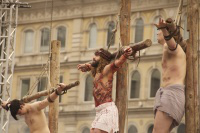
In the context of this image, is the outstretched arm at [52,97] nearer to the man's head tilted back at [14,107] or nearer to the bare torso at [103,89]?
the man's head tilted back at [14,107]

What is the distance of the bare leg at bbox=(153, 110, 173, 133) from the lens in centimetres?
1036

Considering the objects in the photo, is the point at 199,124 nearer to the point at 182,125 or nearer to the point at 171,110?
the point at 171,110

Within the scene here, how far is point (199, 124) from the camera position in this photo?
37.9 feet

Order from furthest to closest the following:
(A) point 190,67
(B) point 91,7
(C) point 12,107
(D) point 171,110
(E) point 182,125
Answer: (B) point 91,7, (E) point 182,125, (C) point 12,107, (A) point 190,67, (D) point 171,110

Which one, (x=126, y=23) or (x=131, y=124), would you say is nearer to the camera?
(x=126, y=23)

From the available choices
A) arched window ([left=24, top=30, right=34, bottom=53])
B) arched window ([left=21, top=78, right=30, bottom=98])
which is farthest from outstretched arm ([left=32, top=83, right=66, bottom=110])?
arched window ([left=24, top=30, right=34, bottom=53])

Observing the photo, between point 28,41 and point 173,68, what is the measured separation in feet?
131

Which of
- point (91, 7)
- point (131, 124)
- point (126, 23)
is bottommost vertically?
point (131, 124)

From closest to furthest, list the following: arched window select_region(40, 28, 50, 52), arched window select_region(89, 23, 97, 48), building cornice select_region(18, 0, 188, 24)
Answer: building cornice select_region(18, 0, 188, 24) → arched window select_region(89, 23, 97, 48) → arched window select_region(40, 28, 50, 52)

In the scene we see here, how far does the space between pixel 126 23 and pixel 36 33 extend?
3675 centimetres

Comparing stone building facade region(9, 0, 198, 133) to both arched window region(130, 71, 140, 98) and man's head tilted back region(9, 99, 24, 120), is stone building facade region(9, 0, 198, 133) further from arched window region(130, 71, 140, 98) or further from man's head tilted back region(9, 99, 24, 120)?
man's head tilted back region(9, 99, 24, 120)

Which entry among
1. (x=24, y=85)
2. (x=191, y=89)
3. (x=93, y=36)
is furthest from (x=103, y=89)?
(x=24, y=85)

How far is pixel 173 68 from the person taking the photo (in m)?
10.5

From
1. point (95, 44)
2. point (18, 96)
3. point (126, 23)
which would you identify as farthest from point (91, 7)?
point (126, 23)
